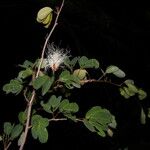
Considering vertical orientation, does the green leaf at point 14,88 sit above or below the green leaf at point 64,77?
above

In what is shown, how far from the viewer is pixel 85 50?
213 cm

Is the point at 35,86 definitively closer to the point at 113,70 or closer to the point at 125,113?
the point at 113,70

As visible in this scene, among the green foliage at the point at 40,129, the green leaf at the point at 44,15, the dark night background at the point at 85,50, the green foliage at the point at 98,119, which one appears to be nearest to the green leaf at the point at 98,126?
the green foliage at the point at 98,119

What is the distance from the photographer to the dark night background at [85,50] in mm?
1937

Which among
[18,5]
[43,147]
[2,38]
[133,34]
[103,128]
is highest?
[18,5]

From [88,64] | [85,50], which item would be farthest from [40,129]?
[85,50]

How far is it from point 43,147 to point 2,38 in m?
0.66

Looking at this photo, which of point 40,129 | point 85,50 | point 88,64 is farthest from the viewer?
point 85,50

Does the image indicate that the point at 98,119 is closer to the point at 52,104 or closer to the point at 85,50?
the point at 52,104

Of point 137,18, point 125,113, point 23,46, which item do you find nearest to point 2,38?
point 23,46

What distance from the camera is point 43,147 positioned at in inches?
74.0

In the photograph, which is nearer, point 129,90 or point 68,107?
point 68,107

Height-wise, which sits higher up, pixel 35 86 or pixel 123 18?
pixel 123 18

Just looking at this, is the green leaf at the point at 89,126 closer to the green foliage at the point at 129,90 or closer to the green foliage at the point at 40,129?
the green foliage at the point at 40,129
